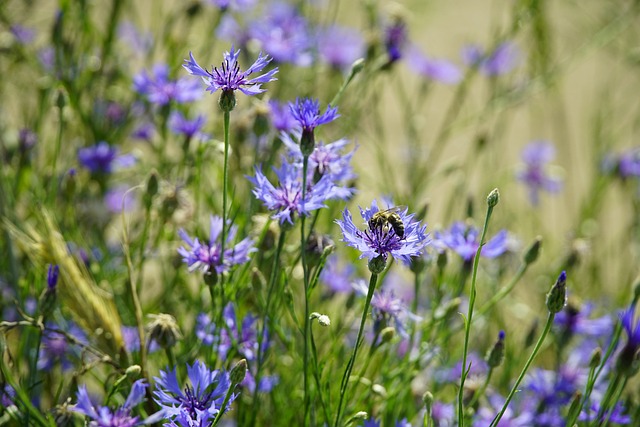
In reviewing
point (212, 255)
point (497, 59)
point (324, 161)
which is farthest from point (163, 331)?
point (497, 59)

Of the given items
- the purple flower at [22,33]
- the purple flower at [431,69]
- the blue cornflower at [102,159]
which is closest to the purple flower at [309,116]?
the blue cornflower at [102,159]

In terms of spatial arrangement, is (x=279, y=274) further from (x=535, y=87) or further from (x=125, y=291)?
(x=535, y=87)

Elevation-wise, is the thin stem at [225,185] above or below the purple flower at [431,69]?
below

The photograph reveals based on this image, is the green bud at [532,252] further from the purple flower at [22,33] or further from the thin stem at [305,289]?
the purple flower at [22,33]

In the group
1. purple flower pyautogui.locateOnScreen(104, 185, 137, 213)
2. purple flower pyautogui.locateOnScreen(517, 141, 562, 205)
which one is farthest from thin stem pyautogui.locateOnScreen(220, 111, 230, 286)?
purple flower pyautogui.locateOnScreen(517, 141, 562, 205)

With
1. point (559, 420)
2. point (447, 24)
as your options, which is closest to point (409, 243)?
point (559, 420)

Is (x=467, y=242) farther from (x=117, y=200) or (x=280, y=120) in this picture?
(x=117, y=200)

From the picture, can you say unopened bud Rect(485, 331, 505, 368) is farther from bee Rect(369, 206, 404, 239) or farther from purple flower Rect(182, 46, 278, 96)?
purple flower Rect(182, 46, 278, 96)
